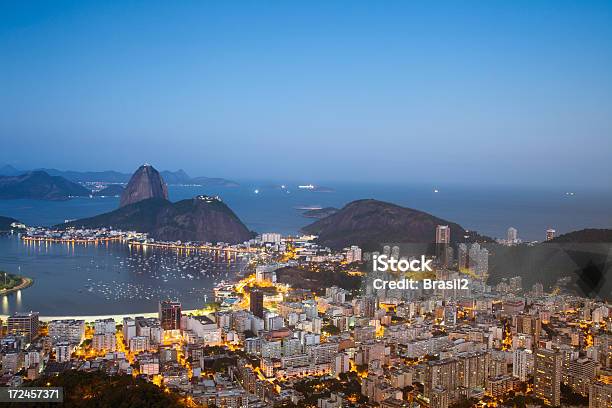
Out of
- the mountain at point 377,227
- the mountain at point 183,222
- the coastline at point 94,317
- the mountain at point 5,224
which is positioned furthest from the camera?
the mountain at point 5,224

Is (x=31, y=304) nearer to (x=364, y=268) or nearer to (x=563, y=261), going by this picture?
(x=364, y=268)

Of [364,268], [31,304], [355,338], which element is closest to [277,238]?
[364,268]

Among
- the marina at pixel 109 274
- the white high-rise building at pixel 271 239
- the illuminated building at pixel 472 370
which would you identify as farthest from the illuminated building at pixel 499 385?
the white high-rise building at pixel 271 239

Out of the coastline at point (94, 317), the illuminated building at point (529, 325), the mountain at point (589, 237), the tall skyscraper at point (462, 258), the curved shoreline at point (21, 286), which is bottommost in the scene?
the coastline at point (94, 317)

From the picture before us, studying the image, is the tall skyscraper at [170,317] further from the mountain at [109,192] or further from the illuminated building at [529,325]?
the mountain at [109,192]

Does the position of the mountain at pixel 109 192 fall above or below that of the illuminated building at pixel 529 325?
above

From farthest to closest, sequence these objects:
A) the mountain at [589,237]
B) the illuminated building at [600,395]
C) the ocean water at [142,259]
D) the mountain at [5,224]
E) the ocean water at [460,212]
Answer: the mountain at [5,224], the ocean water at [460,212], the mountain at [589,237], the ocean water at [142,259], the illuminated building at [600,395]

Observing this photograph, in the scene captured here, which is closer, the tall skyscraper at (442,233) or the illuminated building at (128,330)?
the illuminated building at (128,330)
